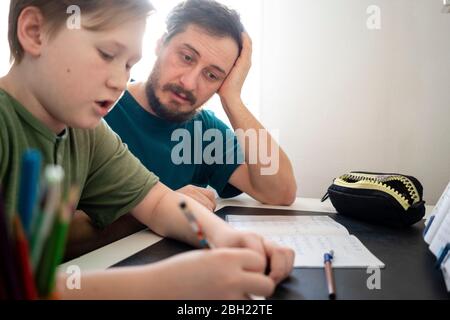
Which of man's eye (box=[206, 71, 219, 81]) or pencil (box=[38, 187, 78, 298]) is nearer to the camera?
pencil (box=[38, 187, 78, 298])

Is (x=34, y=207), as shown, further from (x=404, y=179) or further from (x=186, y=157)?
(x=186, y=157)

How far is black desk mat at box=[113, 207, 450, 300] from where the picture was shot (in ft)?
1.53

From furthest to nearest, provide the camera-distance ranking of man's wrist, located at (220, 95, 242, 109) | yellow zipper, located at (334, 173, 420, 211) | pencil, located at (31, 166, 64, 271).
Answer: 1. man's wrist, located at (220, 95, 242, 109)
2. yellow zipper, located at (334, 173, 420, 211)
3. pencil, located at (31, 166, 64, 271)

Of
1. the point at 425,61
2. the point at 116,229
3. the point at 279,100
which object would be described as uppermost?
the point at 425,61

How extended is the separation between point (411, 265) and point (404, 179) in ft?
1.22

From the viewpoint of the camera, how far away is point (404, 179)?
91cm

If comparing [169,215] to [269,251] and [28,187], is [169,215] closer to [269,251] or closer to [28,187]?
[269,251]

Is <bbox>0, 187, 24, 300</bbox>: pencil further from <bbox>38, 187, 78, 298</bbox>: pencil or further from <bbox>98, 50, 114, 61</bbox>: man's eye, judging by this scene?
<bbox>98, 50, 114, 61</bbox>: man's eye

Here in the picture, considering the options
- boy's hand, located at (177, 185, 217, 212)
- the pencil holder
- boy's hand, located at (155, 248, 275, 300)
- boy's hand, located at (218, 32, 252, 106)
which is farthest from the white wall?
boy's hand, located at (155, 248, 275, 300)

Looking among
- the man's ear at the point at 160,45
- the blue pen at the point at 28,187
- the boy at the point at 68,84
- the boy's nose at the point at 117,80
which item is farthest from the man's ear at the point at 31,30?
the man's ear at the point at 160,45

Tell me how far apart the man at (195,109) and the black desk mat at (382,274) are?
469 mm

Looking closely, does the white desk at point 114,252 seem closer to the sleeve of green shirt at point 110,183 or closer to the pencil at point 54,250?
the sleeve of green shirt at point 110,183

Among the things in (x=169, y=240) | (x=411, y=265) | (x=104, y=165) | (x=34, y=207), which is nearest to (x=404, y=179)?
(x=411, y=265)

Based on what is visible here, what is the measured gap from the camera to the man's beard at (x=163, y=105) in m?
1.16
